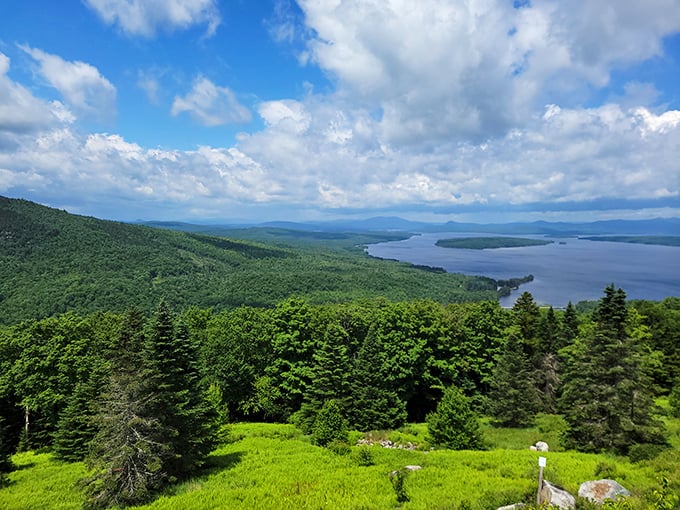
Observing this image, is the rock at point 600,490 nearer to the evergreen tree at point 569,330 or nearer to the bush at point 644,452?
the bush at point 644,452

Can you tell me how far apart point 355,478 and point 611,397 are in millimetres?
11987

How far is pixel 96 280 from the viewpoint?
117 metres

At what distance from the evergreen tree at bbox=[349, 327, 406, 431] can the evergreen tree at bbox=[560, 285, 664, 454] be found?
10363 mm

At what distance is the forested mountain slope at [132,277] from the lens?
104550 mm

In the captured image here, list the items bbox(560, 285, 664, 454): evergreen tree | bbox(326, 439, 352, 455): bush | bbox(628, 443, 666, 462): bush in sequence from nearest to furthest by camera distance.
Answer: bbox(628, 443, 666, 462): bush, bbox(560, 285, 664, 454): evergreen tree, bbox(326, 439, 352, 455): bush

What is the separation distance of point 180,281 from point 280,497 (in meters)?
140

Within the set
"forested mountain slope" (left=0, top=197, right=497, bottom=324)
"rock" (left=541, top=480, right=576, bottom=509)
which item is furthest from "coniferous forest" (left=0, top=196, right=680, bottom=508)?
"forested mountain slope" (left=0, top=197, right=497, bottom=324)

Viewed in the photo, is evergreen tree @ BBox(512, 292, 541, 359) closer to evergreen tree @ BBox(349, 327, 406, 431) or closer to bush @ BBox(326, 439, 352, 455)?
evergreen tree @ BBox(349, 327, 406, 431)

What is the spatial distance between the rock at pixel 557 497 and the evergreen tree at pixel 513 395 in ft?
52.8

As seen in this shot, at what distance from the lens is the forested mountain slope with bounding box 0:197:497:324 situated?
105 metres

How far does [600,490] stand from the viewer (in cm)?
1059

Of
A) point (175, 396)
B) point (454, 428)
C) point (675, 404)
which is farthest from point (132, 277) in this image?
point (675, 404)

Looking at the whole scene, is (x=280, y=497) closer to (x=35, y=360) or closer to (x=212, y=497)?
(x=212, y=497)

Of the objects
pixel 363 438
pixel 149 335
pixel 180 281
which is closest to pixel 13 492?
pixel 149 335
